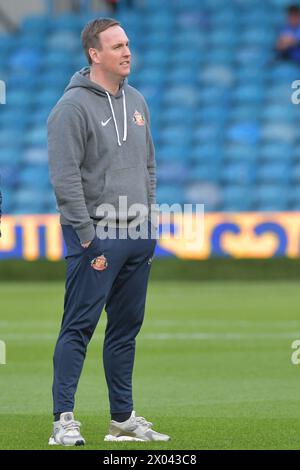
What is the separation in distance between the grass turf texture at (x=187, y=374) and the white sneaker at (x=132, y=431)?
0.34 ft

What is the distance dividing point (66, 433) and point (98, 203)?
1255 millimetres

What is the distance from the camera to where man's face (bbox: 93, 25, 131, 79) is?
6.93 meters

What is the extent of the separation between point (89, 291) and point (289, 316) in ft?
26.0

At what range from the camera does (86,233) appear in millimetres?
6758

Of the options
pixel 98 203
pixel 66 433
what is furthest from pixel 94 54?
pixel 66 433

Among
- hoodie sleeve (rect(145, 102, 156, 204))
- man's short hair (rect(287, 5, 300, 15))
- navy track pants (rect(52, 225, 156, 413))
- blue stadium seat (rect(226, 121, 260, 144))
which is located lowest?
navy track pants (rect(52, 225, 156, 413))

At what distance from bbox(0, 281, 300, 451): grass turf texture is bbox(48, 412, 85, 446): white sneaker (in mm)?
64

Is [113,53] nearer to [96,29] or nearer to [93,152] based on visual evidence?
[96,29]

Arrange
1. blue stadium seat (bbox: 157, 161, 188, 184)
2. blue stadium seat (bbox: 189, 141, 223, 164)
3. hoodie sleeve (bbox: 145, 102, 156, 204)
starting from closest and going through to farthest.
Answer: hoodie sleeve (bbox: 145, 102, 156, 204) < blue stadium seat (bbox: 157, 161, 188, 184) < blue stadium seat (bbox: 189, 141, 223, 164)

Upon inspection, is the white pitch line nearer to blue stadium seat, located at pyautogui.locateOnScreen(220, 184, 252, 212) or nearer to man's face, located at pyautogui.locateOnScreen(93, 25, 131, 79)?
man's face, located at pyautogui.locateOnScreen(93, 25, 131, 79)

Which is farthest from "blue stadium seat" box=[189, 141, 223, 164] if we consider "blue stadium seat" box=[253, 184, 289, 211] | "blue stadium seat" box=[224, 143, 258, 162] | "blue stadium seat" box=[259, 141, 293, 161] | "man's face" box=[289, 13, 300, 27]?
"man's face" box=[289, 13, 300, 27]

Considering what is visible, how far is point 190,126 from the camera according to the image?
23328 millimetres
